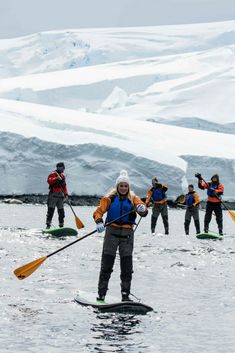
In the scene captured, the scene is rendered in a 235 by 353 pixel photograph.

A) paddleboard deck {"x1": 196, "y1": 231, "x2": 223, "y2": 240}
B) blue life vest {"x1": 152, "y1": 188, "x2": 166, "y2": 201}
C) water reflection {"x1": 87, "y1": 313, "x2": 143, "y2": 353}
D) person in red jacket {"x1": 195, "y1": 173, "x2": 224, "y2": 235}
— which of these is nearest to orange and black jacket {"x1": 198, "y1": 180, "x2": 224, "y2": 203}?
person in red jacket {"x1": 195, "y1": 173, "x2": 224, "y2": 235}

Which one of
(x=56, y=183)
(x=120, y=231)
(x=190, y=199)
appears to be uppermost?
(x=56, y=183)

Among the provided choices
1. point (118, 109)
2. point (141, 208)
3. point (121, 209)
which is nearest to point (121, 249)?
point (121, 209)

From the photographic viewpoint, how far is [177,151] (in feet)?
174

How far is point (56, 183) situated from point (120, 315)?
10636 mm

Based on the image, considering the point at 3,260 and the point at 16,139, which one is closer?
the point at 3,260

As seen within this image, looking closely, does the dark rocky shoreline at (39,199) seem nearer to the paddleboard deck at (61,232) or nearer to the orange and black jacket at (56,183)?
the orange and black jacket at (56,183)

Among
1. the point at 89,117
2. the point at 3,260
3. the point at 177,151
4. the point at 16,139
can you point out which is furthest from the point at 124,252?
the point at 89,117

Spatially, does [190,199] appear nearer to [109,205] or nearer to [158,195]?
[158,195]

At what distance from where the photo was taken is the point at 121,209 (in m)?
9.66

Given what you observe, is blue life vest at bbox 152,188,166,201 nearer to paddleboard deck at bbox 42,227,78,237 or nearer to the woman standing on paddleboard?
paddleboard deck at bbox 42,227,78,237

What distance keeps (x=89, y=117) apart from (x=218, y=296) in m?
50.3

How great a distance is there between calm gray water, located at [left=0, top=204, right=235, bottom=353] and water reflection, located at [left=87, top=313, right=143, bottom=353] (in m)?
0.01

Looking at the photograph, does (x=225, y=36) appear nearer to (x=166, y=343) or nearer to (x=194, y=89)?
(x=194, y=89)

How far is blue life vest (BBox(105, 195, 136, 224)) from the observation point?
9.67 m
